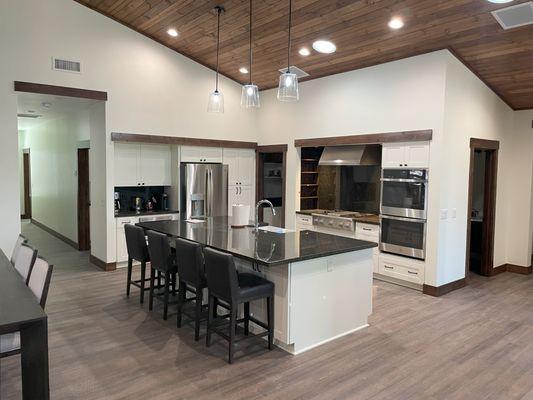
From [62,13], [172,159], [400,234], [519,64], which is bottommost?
[400,234]

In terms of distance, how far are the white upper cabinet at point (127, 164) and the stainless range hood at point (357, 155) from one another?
315 centimetres

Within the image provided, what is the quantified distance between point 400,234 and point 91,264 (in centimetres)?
483

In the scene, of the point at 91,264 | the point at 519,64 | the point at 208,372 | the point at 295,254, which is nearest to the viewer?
the point at 208,372

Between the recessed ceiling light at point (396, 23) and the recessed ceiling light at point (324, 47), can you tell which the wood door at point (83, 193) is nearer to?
the recessed ceiling light at point (324, 47)

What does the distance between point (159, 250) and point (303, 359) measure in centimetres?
186

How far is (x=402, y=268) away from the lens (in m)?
5.54

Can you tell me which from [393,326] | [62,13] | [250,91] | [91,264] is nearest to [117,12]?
[62,13]

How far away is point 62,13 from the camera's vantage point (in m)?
5.61

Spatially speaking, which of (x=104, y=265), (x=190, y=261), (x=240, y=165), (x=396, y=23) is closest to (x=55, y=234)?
(x=104, y=265)

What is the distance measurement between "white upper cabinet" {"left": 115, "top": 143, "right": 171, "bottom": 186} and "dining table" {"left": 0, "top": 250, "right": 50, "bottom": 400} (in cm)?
422

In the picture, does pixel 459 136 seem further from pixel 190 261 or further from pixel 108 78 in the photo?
pixel 108 78

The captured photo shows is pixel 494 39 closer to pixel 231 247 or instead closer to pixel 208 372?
pixel 231 247

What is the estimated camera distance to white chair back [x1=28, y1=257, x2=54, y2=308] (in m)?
2.75

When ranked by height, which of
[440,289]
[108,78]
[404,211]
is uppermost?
→ [108,78]
